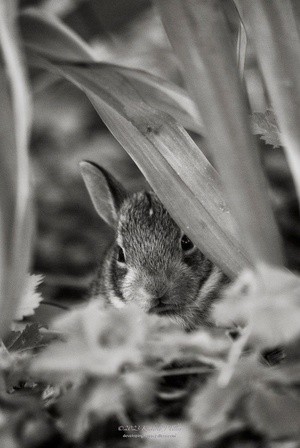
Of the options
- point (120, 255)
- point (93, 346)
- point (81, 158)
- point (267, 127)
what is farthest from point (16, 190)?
point (81, 158)

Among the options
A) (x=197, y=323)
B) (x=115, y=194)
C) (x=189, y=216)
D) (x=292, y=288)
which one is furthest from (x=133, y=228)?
(x=292, y=288)

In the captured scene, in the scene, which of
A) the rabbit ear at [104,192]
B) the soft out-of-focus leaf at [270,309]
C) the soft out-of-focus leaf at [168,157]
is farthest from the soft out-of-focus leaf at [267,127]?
the rabbit ear at [104,192]

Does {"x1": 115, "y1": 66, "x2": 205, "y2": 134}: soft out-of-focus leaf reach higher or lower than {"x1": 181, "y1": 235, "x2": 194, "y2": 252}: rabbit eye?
higher

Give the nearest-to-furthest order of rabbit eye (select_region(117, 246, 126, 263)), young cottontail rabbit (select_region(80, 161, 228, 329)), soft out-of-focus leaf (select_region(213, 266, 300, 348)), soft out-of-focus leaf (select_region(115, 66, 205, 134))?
soft out-of-focus leaf (select_region(213, 266, 300, 348)) < soft out-of-focus leaf (select_region(115, 66, 205, 134)) < young cottontail rabbit (select_region(80, 161, 228, 329)) < rabbit eye (select_region(117, 246, 126, 263))

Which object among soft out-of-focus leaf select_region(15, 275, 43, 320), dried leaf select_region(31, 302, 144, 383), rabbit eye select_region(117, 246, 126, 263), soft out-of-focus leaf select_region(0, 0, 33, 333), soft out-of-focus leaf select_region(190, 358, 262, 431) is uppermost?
soft out-of-focus leaf select_region(0, 0, 33, 333)

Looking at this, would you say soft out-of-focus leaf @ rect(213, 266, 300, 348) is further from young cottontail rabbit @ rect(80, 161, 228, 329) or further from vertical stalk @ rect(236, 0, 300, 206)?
young cottontail rabbit @ rect(80, 161, 228, 329)

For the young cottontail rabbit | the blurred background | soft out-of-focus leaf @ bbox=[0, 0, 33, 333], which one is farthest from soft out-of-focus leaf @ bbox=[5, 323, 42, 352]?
the blurred background

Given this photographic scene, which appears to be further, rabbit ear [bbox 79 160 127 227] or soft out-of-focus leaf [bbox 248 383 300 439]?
rabbit ear [bbox 79 160 127 227]

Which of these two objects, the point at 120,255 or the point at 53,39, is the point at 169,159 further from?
the point at 120,255
